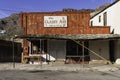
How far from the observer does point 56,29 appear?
116 feet

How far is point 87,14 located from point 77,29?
5.99 ft

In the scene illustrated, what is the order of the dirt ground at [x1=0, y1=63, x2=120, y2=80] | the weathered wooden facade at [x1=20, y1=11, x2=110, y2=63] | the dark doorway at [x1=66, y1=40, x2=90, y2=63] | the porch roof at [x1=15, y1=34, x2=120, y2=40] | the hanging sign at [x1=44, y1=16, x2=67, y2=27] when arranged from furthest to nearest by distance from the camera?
the hanging sign at [x1=44, y1=16, x2=67, y2=27] → the weathered wooden facade at [x1=20, y1=11, x2=110, y2=63] → the dark doorway at [x1=66, y1=40, x2=90, y2=63] → the porch roof at [x1=15, y1=34, x2=120, y2=40] → the dirt ground at [x1=0, y1=63, x2=120, y2=80]

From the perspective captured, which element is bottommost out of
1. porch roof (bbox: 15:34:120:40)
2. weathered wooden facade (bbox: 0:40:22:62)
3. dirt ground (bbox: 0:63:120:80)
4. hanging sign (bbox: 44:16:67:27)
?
dirt ground (bbox: 0:63:120:80)

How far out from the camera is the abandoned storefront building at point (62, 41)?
34688mm

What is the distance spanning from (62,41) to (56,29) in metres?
1.40

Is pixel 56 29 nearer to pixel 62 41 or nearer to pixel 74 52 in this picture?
pixel 62 41

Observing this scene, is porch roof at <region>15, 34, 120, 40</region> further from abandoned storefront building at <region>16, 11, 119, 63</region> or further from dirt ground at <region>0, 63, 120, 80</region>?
dirt ground at <region>0, 63, 120, 80</region>

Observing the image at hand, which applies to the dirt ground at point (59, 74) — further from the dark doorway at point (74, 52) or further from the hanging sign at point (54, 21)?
the hanging sign at point (54, 21)

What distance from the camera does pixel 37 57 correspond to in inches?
1348

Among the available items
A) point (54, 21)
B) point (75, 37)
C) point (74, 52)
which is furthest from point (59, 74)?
point (54, 21)

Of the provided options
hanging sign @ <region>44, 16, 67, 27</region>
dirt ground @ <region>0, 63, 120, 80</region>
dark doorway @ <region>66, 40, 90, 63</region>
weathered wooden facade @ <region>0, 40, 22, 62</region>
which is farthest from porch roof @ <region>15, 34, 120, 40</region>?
weathered wooden facade @ <region>0, 40, 22, 62</region>

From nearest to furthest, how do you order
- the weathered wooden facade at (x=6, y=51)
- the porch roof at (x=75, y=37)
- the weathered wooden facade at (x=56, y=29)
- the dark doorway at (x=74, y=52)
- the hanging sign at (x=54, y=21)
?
the porch roof at (x=75, y=37) → the dark doorway at (x=74, y=52) → the weathered wooden facade at (x=56, y=29) → the hanging sign at (x=54, y=21) → the weathered wooden facade at (x=6, y=51)

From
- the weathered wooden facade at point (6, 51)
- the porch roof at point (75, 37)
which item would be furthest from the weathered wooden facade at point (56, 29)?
the weathered wooden facade at point (6, 51)

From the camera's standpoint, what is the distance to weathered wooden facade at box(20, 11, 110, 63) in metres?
34.8
